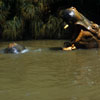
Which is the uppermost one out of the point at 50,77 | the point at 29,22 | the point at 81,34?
the point at 50,77

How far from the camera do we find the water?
411 cm

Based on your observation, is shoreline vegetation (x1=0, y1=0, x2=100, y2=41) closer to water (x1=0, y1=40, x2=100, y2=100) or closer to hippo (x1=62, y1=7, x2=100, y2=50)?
hippo (x1=62, y1=7, x2=100, y2=50)

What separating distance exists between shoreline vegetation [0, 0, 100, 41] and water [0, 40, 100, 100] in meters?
4.85

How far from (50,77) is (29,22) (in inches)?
311

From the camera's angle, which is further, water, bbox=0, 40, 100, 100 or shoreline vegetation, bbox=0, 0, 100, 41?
shoreline vegetation, bbox=0, 0, 100, 41

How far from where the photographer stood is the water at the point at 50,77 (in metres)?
4.11

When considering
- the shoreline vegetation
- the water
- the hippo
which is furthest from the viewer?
the shoreline vegetation

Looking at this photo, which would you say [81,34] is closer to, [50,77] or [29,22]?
[50,77]

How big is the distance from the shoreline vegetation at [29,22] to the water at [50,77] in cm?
485

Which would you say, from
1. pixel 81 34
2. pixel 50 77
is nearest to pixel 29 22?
pixel 81 34

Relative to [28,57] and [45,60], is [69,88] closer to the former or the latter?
[45,60]

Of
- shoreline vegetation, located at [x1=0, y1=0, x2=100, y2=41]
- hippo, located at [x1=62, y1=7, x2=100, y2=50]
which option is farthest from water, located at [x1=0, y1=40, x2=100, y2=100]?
shoreline vegetation, located at [x1=0, y1=0, x2=100, y2=41]

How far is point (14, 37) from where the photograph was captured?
12.2 meters

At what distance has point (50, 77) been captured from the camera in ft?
16.7
